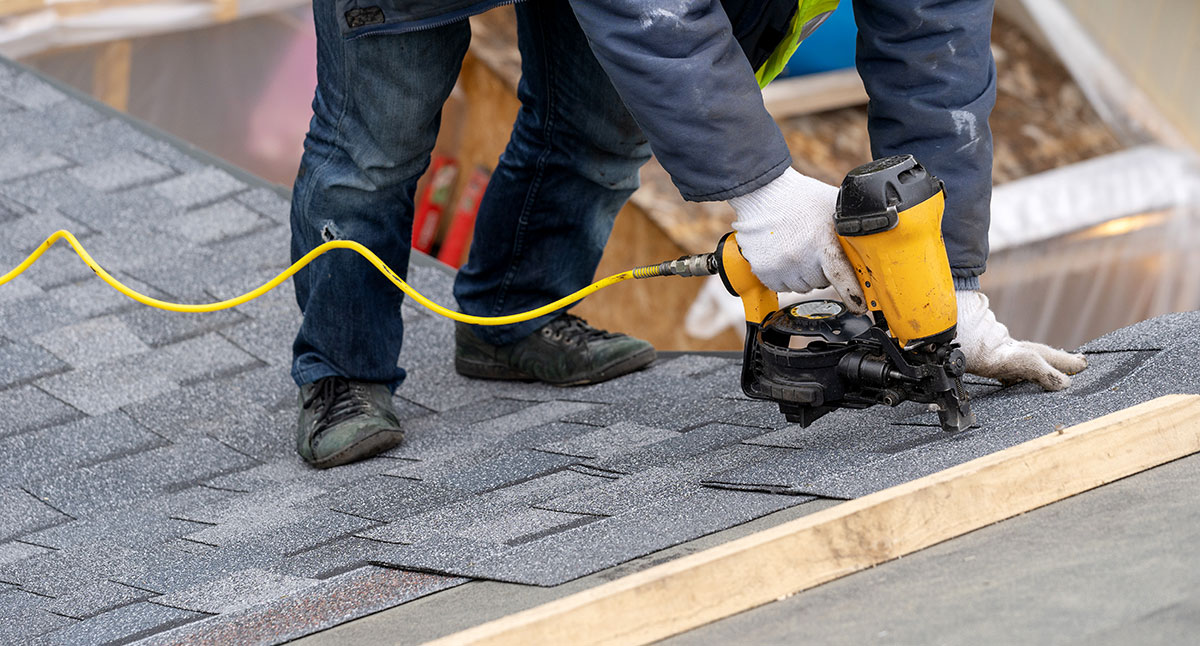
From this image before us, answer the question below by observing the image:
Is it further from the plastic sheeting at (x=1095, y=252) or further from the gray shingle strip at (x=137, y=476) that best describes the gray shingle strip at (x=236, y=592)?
the plastic sheeting at (x=1095, y=252)

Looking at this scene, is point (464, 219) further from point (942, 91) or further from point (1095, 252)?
point (942, 91)

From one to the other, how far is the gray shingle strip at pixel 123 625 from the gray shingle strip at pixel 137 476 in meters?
0.47

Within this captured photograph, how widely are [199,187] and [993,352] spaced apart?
2.03 m

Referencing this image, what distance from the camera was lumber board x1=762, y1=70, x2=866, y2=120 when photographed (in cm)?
389

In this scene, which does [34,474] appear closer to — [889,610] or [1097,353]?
[889,610]

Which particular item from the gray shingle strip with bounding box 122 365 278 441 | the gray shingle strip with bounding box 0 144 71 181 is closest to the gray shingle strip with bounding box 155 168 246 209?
the gray shingle strip with bounding box 0 144 71 181

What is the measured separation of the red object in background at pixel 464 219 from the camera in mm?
4262

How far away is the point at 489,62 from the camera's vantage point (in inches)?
158

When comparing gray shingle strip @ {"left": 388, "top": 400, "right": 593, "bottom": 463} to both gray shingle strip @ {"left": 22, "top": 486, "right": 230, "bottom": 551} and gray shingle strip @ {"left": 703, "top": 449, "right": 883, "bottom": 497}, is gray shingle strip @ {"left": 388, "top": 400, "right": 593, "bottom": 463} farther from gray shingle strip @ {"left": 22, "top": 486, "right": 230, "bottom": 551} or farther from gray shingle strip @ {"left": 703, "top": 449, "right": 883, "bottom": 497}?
gray shingle strip @ {"left": 703, "top": 449, "right": 883, "bottom": 497}

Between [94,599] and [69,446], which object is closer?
[94,599]

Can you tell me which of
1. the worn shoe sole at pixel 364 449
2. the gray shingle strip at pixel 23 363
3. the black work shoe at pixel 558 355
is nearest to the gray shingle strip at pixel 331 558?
the worn shoe sole at pixel 364 449

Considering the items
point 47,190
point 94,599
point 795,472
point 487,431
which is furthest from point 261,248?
point 795,472

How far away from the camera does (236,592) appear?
4.40 feet

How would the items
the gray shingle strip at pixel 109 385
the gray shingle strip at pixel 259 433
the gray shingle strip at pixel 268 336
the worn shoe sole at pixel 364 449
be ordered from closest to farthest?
the worn shoe sole at pixel 364 449, the gray shingle strip at pixel 259 433, the gray shingle strip at pixel 109 385, the gray shingle strip at pixel 268 336
